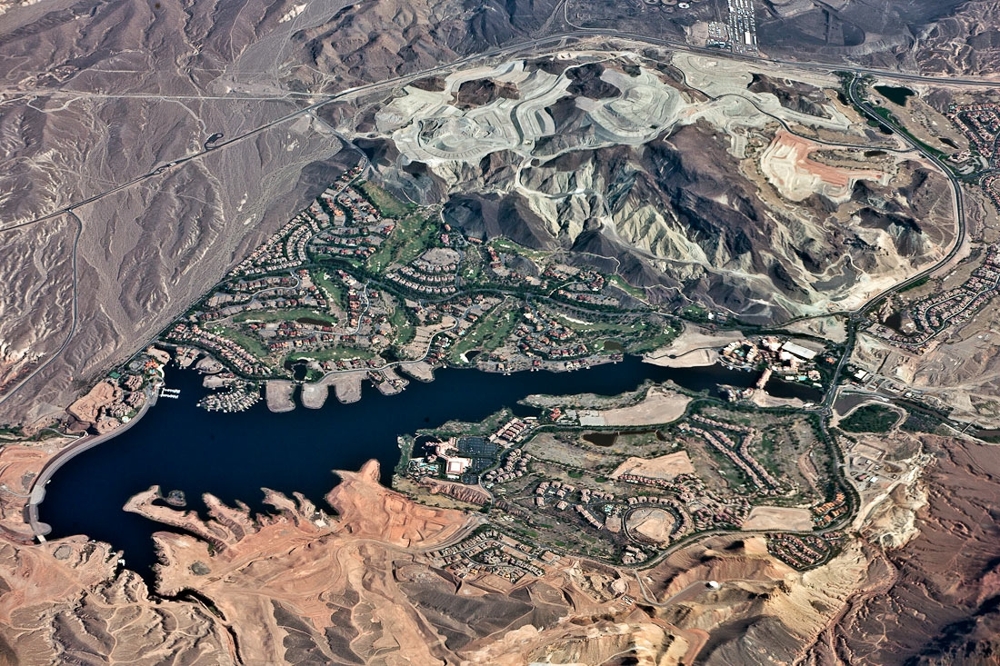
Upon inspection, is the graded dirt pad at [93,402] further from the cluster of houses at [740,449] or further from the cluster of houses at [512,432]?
the cluster of houses at [740,449]

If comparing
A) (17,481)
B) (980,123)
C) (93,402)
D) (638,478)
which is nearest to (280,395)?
(93,402)

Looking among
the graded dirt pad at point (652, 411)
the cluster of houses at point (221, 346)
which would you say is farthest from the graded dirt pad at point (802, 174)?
the cluster of houses at point (221, 346)

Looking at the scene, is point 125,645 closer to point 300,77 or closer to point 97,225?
point 97,225

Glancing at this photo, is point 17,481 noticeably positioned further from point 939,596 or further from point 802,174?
point 802,174

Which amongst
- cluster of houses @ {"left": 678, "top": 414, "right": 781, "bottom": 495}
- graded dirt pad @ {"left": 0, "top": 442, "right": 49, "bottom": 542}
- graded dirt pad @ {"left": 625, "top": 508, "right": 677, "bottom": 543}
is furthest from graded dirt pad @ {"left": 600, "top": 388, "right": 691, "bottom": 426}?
graded dirt pad @ {"left": 0, "top": 442, "right": 49, "bottom": 542}

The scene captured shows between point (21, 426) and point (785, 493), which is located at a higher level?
point (21, 426)

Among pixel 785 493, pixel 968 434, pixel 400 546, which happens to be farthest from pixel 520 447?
pixel 968 434
